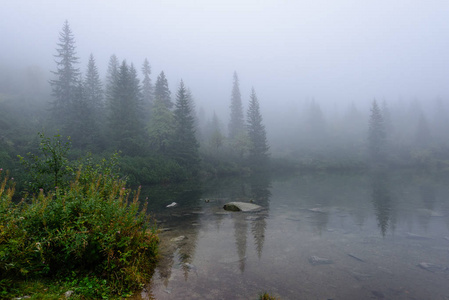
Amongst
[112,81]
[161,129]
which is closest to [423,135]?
[161,129]

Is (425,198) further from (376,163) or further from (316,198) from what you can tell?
(376,163)

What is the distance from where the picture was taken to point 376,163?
5262 cm

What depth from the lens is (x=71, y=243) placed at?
443 cm

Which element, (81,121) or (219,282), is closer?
(219,282)

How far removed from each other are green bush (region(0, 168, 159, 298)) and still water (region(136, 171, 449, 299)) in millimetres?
715

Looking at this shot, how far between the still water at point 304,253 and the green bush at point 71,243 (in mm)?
715

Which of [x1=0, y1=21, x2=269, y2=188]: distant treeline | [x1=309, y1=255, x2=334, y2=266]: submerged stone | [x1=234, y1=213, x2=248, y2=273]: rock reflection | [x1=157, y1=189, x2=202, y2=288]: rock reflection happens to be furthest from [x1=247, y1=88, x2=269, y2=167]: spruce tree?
[x1=309, y1=255, x2=334, y2=266]: submerged stone

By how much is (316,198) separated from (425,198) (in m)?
7.79

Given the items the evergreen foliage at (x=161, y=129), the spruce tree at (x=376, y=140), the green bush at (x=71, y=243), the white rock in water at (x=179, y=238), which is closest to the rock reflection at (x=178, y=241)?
the white rock in water at (x=179, y=238)

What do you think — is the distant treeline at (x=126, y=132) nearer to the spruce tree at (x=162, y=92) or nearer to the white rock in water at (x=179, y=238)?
the spruce tree at (x=162, y=92)

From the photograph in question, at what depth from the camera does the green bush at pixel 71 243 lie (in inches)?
160

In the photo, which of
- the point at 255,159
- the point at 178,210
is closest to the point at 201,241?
the point at 178,210

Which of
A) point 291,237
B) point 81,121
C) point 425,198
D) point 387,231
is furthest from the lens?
point 81,121

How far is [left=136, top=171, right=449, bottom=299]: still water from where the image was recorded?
5.23m
